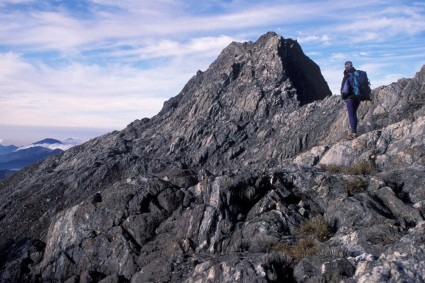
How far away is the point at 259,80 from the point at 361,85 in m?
52.4

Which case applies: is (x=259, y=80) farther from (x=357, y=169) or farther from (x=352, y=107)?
(x=357, y=169)

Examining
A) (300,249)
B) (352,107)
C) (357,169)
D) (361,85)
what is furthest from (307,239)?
(361,85)

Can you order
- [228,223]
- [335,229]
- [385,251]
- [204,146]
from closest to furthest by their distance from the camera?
1. [385,251]
2. [335,229]
3. [228,223]
4. [204,146]

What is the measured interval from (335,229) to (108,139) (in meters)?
73.4

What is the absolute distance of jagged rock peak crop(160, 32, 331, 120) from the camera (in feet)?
232

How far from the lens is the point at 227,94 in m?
74.1

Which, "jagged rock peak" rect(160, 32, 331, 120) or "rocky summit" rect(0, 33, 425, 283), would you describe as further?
"jagged rock peak" rect(160, 32, 331, 120)

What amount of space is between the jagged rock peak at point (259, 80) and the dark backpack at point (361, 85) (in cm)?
4608

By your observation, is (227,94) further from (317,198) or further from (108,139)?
(317,198)

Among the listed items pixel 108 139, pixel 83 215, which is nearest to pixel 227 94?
pixel 108 139

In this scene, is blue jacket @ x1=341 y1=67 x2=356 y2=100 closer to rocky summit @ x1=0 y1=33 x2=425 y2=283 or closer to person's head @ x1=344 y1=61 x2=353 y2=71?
person's head @ x1=344 y1=61 x2=353 y2=71

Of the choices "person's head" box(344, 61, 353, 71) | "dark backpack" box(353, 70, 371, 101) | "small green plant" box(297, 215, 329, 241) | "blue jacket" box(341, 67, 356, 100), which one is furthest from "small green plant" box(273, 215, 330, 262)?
"person's head" box(344, 61, 353, 71)

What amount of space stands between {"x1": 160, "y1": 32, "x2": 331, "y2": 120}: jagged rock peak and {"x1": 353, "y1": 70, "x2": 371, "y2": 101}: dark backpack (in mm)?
46085

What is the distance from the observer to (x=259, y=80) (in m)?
73.5
